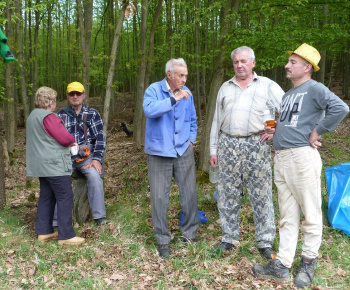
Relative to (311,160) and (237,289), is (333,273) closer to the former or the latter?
(237,289)

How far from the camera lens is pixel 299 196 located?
3.22 metres

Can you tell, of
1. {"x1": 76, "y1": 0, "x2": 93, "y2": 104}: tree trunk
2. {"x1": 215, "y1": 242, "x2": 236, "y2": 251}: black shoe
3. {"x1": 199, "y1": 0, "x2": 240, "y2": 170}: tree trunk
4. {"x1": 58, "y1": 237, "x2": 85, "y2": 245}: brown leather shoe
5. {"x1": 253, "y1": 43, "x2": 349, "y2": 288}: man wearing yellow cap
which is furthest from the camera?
{"x1": 199, "y1": 0, "x2": 240, "y2": 170}: tree trunk

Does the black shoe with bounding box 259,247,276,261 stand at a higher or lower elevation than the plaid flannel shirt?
lower

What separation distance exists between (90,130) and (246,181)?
89.5 inches

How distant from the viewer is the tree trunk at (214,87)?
21.4 feet

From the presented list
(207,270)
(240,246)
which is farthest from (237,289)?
(240,246)

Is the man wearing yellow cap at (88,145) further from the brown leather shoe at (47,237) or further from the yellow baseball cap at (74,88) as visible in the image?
the brown leather shoe at (47,237)

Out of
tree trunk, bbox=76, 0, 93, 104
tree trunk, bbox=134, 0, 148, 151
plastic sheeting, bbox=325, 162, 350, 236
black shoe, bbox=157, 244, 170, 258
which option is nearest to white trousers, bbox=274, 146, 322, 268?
plastic sheeting, bbox=325, 162, 350, 236

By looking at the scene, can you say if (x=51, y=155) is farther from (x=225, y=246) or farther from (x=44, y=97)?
(x=225, y=246)

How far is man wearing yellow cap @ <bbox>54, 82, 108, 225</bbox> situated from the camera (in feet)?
15.2

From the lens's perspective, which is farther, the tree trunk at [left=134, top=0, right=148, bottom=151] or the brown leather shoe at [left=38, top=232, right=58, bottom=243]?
the tree trunk at [left=134, top=0, right=148, bottom=151]

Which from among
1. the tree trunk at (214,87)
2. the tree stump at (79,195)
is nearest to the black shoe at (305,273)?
the tree stump at (79,195)

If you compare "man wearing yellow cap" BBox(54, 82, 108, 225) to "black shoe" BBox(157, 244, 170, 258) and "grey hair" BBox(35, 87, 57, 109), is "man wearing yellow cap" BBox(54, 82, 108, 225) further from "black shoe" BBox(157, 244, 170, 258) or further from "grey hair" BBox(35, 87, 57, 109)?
"black shoe" BBox(157, 244, 170, 258)

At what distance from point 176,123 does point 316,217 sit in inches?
69.5
